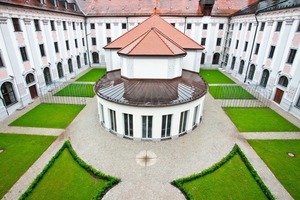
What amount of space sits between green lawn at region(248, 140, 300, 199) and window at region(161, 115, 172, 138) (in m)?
7.53

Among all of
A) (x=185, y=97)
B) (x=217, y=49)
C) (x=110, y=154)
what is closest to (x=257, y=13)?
(x=217, y=49)

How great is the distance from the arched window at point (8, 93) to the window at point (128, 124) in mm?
14610

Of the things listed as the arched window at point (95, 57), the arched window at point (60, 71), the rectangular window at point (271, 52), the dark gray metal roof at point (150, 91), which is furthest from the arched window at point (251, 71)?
the arched window at point (60, 71)

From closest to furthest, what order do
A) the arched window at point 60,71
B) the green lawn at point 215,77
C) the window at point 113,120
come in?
the window at point 113,120 < the arched window at point 60,71 < the green lawn at point 215,77

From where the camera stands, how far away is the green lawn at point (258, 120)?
17.9m

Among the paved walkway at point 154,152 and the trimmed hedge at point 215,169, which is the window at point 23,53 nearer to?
the paved walkway at point 154,152

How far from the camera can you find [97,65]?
4284 cm

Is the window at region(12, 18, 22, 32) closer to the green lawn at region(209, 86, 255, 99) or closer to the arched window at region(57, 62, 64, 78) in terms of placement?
the arched window at region(57, 62, 64, 78)

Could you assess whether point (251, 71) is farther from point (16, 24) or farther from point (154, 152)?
point (16, 24)

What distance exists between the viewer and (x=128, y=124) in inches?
602

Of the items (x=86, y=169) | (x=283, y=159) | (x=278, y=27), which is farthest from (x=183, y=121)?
(x=278, y=27)

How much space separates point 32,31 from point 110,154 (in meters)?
20.8

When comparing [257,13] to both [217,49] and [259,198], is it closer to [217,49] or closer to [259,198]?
[217,49]

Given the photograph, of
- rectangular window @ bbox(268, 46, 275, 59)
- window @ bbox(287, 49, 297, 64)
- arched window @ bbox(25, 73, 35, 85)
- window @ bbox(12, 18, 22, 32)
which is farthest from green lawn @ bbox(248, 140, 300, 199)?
window @ bbox(12, 18, 22, 32)
